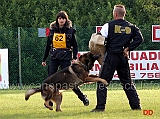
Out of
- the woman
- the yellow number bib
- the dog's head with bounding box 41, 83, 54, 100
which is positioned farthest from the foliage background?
the dog's head with bounding box 41, 83, 54, 100

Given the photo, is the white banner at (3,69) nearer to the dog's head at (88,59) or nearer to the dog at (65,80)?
the dog at (65,80)

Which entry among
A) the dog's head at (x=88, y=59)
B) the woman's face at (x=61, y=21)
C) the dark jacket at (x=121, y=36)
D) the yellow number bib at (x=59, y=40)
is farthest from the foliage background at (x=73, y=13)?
the dark jacket at (x=121, y=36)

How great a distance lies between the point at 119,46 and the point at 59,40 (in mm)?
1616

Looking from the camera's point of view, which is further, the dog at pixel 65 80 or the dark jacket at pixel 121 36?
the dog at pixel 65 80

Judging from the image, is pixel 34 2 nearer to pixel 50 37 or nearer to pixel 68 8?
pixel 68 8

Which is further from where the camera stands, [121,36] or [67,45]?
[67,45]

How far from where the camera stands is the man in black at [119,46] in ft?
34.8

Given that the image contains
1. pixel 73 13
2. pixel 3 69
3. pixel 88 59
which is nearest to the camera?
pixel 88 59

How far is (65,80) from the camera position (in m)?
10.8

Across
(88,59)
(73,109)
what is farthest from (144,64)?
(88,59)

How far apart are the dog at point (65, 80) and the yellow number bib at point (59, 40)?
3.01 ft

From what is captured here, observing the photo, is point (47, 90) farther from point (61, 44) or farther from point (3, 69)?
point (3, 69)

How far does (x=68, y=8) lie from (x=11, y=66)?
3.43 m

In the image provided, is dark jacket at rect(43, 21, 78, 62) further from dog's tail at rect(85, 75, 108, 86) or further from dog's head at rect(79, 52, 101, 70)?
dog's tail at rect(85, 75, 108, 86)
